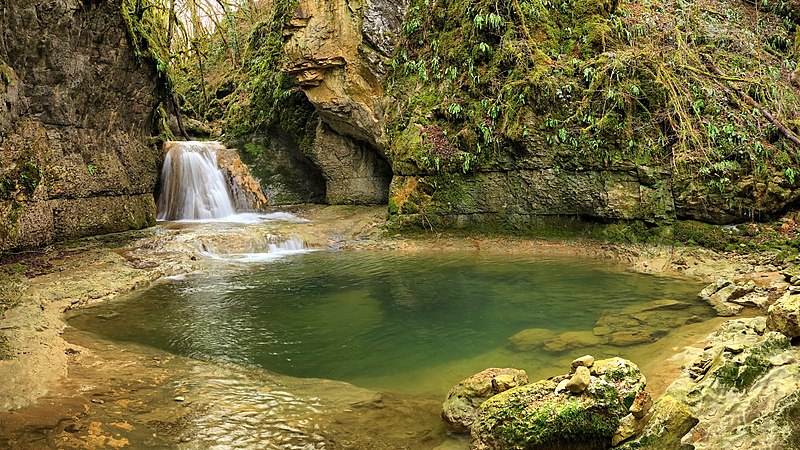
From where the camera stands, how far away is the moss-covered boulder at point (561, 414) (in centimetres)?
360

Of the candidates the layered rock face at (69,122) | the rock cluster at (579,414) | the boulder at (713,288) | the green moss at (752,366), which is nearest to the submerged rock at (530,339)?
the rock cluster at (579,414)

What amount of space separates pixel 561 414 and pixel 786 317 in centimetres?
186

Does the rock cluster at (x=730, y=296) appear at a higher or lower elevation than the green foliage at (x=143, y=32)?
lower

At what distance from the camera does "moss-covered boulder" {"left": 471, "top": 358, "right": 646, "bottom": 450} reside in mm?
3604

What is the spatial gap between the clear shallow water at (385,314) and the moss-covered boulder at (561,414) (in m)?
1.22

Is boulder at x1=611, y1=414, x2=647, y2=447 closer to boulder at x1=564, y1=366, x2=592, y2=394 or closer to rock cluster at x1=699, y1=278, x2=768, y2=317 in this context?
boulder at x1=564, y1=366, x2=592, y2=394

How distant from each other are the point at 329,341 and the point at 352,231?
7721mm

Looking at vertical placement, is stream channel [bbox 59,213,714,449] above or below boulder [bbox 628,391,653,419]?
below

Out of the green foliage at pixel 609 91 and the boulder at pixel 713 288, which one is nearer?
the boulder at pixel 713 288

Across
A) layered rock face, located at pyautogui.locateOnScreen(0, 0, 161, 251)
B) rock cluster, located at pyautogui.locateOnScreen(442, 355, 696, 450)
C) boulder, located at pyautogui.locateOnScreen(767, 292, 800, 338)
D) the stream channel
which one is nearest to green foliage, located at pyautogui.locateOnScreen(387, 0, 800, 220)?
the stream channel

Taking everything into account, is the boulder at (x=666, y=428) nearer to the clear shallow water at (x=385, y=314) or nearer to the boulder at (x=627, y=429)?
the boulder at (x=627, y=429)

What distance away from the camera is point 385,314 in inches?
293

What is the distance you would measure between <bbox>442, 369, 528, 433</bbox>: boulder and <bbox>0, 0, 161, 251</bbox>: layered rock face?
9.47 metres

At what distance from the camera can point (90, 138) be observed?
12.0 metres
